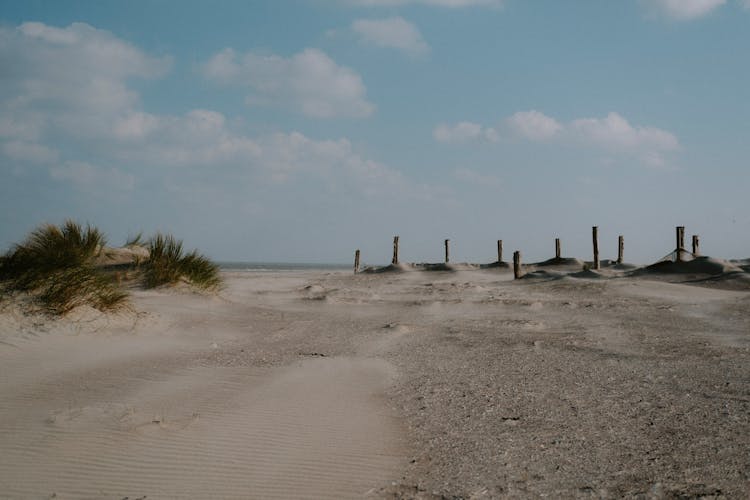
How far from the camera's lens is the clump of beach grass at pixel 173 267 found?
9383mm

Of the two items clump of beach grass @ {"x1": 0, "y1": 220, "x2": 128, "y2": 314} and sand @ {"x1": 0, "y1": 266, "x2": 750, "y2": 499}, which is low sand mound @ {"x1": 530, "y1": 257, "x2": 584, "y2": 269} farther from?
clump of beach grass @ {"x1": 0, "y1": 220, "x2": 128, "y2": 314}

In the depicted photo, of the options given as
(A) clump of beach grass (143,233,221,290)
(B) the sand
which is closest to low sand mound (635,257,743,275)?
(B) the sand

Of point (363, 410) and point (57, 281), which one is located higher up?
point (57, 281)

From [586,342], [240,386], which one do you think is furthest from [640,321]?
[240,386]

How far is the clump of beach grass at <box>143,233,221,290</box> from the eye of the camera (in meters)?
9.38

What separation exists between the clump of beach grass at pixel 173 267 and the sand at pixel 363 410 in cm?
188

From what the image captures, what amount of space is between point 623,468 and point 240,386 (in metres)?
2.82

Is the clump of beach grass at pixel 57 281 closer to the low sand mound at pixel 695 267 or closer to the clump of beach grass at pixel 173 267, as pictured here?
the clump of beach grass at pixel 173 267

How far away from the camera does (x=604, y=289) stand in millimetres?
13523

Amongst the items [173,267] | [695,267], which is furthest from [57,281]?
[695,267]

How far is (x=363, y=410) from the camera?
386 cm

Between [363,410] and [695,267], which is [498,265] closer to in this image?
[695,267]

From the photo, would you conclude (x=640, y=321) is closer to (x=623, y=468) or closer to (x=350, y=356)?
(x=350, y=356)

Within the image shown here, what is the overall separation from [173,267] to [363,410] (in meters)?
6.73
